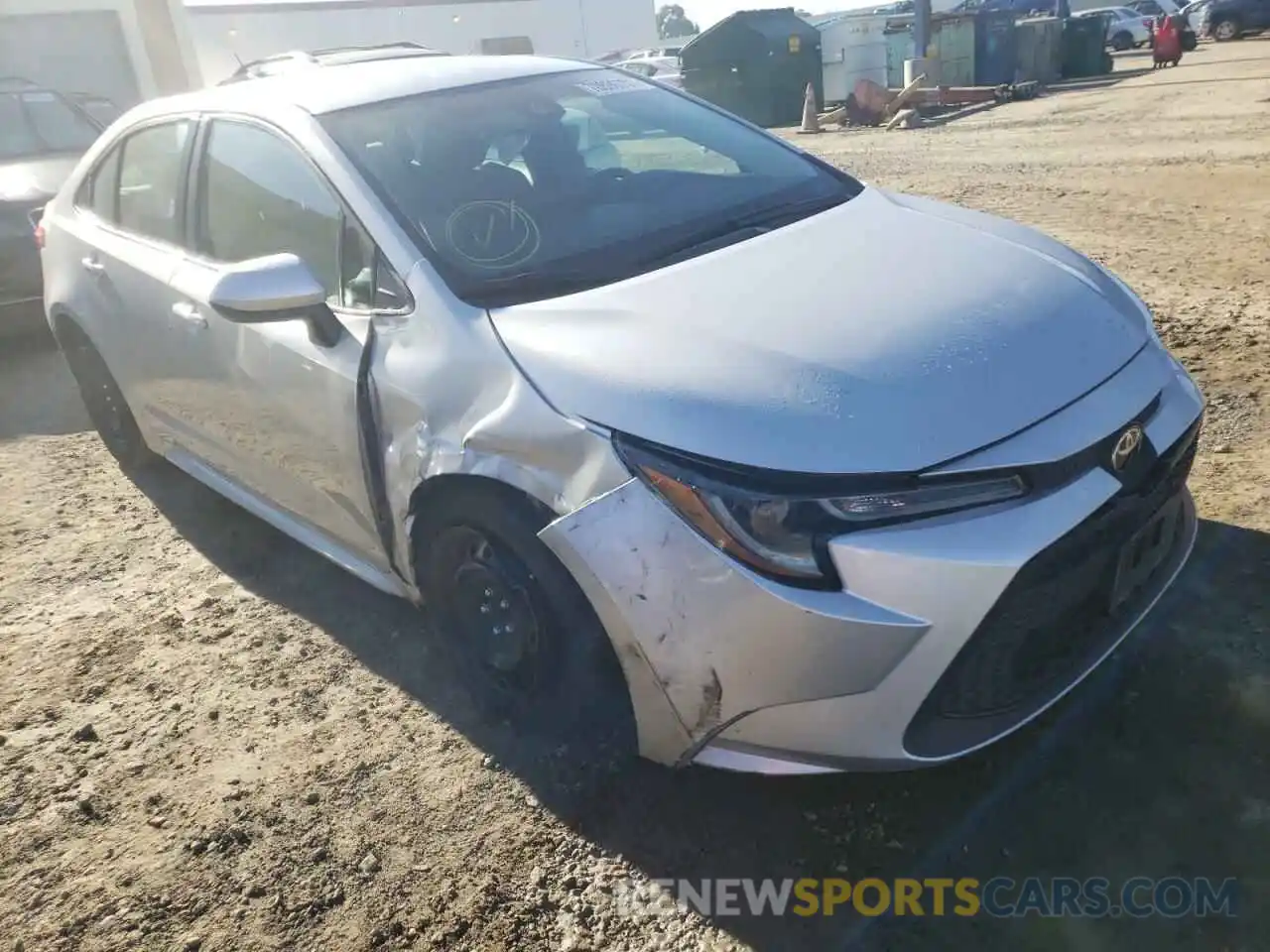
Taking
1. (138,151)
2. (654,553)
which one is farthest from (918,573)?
(138,151)

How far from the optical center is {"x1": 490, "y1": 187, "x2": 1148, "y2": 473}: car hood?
77.4 inches

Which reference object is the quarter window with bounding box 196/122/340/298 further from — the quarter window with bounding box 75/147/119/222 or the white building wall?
the white building wall

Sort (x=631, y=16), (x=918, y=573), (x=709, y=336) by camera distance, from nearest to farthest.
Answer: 1. (x=918, y=573)
2. (x=709, y=336)
3. (x=631, y=16)

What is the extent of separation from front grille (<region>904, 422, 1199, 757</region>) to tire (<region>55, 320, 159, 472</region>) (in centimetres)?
358

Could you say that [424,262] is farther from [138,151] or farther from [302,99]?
[138,151]

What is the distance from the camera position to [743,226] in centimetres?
282

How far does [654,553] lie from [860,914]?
874mm

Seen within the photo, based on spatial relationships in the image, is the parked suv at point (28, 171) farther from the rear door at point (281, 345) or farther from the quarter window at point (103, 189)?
the rear door at point (281, 345)

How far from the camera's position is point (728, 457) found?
77.0 inches

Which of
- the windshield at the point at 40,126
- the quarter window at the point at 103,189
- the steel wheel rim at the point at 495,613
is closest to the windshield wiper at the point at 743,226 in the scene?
the steel wheel rim at the point at 495,613

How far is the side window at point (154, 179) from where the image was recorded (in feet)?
11.3

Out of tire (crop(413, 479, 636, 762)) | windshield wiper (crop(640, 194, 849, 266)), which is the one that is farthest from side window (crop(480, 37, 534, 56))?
tire (crop(413, 479, 636, 762))

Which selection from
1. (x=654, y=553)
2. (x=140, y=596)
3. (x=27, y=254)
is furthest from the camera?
(x=27, y=254)

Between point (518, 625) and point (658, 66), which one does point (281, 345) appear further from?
point (658, 66)
